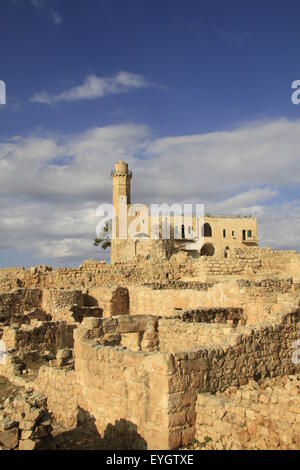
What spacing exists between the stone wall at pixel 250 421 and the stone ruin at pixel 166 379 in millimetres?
12

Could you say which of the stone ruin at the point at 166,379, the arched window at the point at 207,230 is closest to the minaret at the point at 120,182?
the arched window at the point at 207,230

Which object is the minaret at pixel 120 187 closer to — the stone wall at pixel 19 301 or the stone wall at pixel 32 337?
the stone wall at pixel 19 301

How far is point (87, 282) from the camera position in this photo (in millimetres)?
19562

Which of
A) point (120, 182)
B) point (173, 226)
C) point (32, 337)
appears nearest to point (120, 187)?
point (120, 182)

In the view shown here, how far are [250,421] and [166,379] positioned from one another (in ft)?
3.65

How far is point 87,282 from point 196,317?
9579mm

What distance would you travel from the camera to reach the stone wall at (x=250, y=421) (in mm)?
5695

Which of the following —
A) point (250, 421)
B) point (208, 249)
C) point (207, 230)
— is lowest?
point (250, 421)

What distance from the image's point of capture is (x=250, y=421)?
230 inches

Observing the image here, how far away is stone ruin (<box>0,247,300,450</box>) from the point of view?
5965mm

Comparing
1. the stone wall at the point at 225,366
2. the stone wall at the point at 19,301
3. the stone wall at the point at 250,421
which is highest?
the stone wall at the point at 19,301

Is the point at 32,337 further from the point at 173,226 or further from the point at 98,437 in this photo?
the point at 173,226

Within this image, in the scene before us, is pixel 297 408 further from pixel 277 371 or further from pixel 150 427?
pixel 277 371
